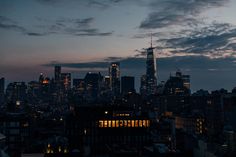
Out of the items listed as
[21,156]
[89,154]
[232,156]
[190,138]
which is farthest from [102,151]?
[190,138]

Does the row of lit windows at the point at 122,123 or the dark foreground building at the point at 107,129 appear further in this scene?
the row of lit windows at the point at 122,123

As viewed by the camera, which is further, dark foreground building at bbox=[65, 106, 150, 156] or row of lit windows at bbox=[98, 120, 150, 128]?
row of lit windows at bbox=[98, 120, 150, 128]

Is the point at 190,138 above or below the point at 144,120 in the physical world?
below

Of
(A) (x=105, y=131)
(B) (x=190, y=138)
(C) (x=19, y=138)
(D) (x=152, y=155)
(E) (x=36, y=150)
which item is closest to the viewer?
(D) (x=152, y=155)

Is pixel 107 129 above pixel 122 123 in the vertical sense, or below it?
below

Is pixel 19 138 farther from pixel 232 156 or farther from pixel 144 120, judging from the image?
pixel 232 156

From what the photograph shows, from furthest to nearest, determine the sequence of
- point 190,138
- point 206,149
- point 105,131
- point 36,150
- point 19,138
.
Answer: point 190,138, point 19,138, point 105,131, point 36,150, point 206,149

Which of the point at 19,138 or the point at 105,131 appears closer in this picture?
the point at 105,131

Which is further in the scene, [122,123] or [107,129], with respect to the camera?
[122,123]
